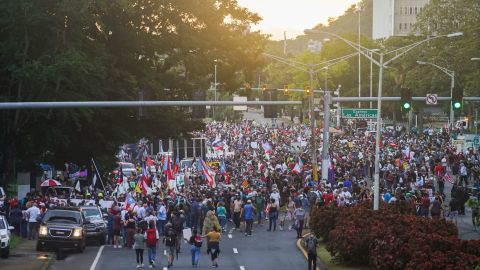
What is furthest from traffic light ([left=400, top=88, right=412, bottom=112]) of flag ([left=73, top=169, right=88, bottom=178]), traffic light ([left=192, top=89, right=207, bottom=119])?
flag ([left=73, top=169, right=88, bottom=178])

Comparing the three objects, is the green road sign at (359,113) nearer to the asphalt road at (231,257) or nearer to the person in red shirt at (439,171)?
the person in red shirt at (439,171)

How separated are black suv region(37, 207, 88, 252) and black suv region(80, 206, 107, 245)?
77.1 inches

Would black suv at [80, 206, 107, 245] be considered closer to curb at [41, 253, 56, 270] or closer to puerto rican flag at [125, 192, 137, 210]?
puerto rican flag at [125, 192, 137, 210]

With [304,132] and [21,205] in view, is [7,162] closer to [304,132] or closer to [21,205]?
[21,205]

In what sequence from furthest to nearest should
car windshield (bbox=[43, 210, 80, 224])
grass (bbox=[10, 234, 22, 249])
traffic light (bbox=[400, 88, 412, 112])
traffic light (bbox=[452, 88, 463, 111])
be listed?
traffic light (bbox=[452, 88, 463, 111]), traffic light (bbox=[400, 88, 412, 112]), grass (bbox=[10, 234, 22, 249]), car windshield (bbox=[43, 210, 80, 224])

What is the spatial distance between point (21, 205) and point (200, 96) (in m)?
8.49

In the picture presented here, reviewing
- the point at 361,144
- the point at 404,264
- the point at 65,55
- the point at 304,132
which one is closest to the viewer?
the point at 404,264

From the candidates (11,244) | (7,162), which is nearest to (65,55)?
(7,162)

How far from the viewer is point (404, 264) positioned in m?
26.8

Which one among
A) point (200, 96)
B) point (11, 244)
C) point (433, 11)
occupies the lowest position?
point (11, 244)

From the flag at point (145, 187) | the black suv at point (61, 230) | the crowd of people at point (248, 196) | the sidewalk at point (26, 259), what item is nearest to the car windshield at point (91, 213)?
the crowd of people at point (248, 196)

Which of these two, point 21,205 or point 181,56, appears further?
point 181,56

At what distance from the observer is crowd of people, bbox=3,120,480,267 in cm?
3597

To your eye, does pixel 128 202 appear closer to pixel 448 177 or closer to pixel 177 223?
pixel 177 223
